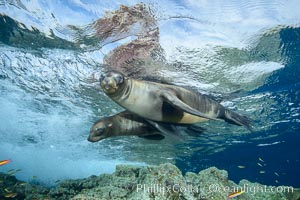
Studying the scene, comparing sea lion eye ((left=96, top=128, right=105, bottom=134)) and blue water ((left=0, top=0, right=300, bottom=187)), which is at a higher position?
blue water ((left=0, top=0, right=300, bottom=187))

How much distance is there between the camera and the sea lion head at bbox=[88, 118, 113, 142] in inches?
227

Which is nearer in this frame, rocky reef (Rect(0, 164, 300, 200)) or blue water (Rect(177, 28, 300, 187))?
rocky reef (Rect(0, 164, 300, 200))

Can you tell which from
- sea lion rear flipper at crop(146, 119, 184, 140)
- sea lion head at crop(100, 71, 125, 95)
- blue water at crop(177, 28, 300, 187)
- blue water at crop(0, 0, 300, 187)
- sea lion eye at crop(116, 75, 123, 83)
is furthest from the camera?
blue water at crop(177, 28, 300, 187)

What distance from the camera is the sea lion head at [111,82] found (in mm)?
5023

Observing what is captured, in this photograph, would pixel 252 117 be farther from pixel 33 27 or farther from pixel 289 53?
pixel 33 27

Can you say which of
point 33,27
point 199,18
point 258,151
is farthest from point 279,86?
point 258,151

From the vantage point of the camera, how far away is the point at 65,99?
1580 centimetres

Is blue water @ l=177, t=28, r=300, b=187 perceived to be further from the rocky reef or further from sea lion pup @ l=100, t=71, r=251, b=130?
the rocky reef

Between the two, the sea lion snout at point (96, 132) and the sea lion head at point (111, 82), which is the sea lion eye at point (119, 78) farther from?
the sea lion snout at point (96, 132)

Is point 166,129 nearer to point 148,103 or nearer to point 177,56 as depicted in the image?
point 148,103

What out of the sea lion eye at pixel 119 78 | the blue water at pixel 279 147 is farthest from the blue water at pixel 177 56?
the sea lion eye at pixel 119 78

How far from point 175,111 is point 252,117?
36.5 ft

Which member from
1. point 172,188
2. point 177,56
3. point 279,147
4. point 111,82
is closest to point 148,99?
point 111,82

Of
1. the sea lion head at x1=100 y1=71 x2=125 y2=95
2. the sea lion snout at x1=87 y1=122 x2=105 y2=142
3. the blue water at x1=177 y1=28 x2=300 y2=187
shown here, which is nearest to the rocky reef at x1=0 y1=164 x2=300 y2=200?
the sea lion snout at x1=87 y1=122 x2=105 y2=142
